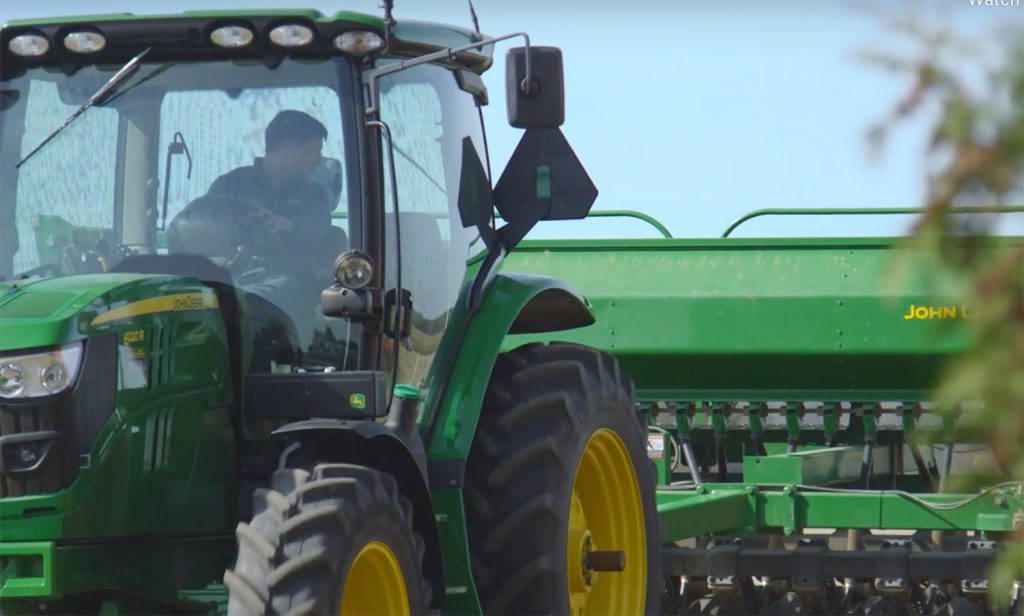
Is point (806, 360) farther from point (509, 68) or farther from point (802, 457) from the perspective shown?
point (509, 68)

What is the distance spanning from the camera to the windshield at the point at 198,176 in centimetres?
439

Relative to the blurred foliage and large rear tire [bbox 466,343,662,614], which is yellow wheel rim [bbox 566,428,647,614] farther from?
the blurred foliage

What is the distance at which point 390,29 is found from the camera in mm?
4500

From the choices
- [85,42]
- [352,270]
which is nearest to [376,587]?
[352,270]

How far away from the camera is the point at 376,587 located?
4.14 metres

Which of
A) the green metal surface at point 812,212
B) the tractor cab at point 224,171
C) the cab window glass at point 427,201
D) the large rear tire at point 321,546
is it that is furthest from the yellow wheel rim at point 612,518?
the green metal surface at point 812,212

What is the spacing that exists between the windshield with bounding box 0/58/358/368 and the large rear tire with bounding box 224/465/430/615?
583mm

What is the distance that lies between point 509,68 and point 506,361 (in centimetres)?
93

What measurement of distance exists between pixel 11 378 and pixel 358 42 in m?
1.30

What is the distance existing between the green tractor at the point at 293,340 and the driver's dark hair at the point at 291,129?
0.05 feet

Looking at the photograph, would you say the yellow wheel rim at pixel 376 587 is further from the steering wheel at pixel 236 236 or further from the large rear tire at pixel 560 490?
the steering wheel at pixel 236 236

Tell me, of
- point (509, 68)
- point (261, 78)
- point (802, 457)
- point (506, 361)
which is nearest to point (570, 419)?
point (506, 361)

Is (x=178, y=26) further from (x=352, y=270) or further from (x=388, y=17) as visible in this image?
(x=352, y=270)

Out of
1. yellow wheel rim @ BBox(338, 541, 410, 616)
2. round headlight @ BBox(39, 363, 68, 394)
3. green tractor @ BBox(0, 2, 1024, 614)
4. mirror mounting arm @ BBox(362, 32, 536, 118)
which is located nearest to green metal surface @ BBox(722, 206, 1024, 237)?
green tractor @ BBox(0, 2, 1024, 614)
